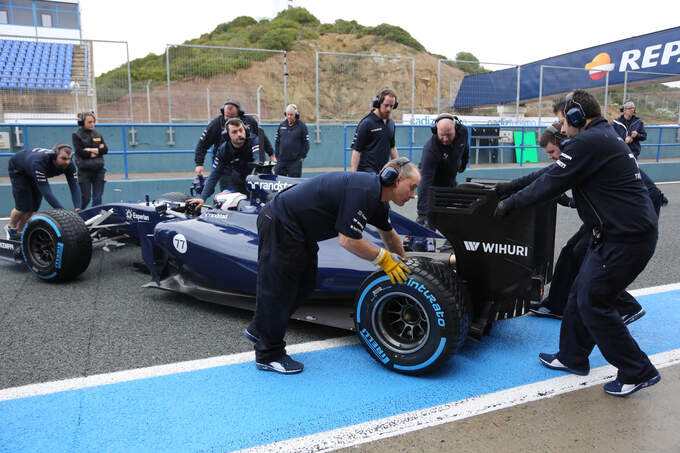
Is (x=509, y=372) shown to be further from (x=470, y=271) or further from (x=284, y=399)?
(x=284, y=399)

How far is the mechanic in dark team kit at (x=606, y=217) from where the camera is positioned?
2910 mm

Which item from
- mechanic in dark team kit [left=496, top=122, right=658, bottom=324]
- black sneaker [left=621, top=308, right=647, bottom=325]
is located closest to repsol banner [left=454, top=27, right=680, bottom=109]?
mechanic in dark team kit [left=496, top=122, right=658, bottom=324]

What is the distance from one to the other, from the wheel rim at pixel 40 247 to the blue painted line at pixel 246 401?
8.37ft

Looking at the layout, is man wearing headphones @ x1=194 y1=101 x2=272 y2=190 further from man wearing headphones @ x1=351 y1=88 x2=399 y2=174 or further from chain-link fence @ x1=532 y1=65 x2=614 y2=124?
chain-link fence @ x1=532 y1=65 x2=614 y2=124

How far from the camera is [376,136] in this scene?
21.2ft

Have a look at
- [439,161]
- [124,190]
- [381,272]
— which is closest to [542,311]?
[381,272]

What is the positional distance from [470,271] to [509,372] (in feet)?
2.21

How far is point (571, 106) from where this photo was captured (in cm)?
310

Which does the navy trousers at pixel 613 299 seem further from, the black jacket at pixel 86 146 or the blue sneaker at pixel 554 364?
the black jacket at pixel 86 146

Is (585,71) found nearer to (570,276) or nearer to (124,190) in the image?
(124,190)

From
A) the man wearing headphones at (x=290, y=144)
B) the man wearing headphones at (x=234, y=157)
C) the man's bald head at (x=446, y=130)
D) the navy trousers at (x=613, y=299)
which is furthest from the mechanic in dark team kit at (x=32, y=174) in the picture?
the navy trousers at (x=613, y=299)

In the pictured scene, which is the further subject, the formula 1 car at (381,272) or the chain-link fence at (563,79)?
the chain-link fence at (563,79)

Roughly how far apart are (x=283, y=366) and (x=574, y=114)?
2310 mm

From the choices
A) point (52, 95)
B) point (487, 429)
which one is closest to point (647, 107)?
point (52, 95)
